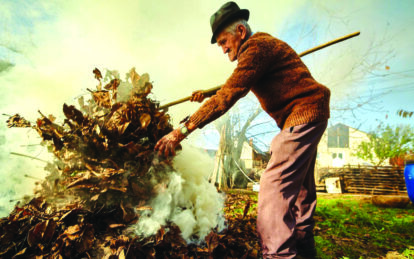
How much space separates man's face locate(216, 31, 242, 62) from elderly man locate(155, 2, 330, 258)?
301 mm

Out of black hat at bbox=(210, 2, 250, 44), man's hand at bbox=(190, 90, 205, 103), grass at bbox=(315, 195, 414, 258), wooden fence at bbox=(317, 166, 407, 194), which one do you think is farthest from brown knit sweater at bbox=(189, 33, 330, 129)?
wooden fence at bbox=(317, 166, 407, 194)

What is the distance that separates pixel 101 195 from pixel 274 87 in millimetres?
1861

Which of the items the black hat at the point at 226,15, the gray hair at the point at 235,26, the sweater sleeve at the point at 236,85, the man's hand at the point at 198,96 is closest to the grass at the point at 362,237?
the sweater sleeve at the point at 236,85

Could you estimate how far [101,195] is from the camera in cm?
172

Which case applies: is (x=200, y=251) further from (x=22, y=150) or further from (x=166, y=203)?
(x=22, y=150)

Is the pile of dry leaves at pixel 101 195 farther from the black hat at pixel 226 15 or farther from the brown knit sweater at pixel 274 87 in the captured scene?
the black hat at pixel 226 15

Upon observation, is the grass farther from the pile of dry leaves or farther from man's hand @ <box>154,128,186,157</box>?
man's hand @ <box>154,128,186,157</box>

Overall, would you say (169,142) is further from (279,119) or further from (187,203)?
(279,119)

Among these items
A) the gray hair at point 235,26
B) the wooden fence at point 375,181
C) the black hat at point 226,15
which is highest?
the black hat at point 226,15

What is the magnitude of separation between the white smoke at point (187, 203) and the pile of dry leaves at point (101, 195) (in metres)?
0.07

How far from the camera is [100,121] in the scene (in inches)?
77.0

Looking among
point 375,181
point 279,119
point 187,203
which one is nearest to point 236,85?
point 279,119

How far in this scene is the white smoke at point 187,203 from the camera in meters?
1.75

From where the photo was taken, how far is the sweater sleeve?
5.62ft
